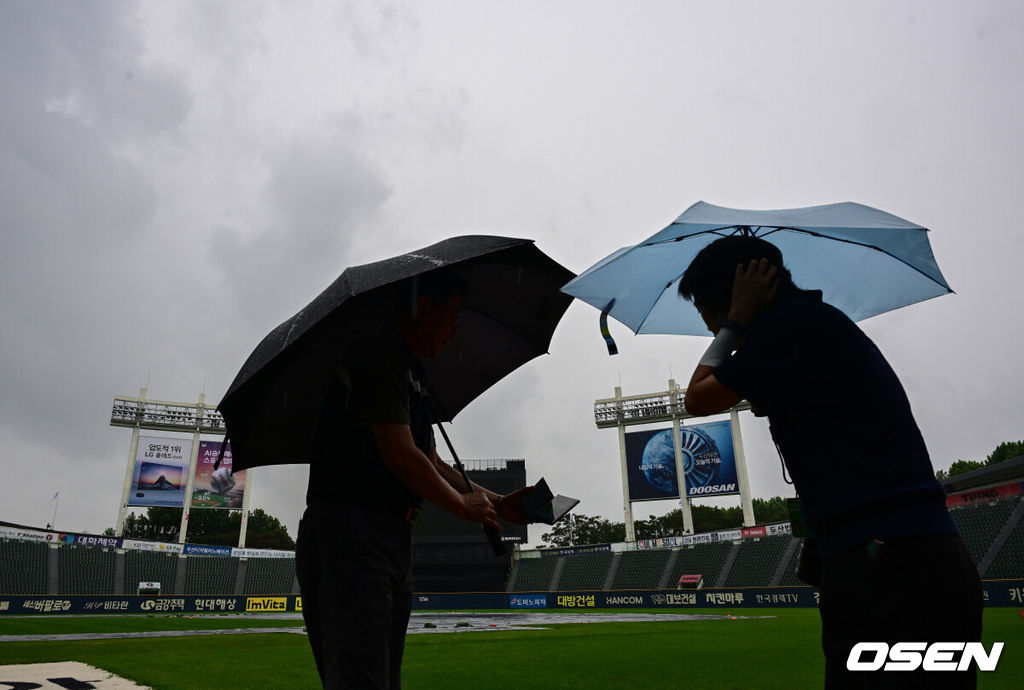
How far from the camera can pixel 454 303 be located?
2.55 meters

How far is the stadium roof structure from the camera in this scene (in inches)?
1138

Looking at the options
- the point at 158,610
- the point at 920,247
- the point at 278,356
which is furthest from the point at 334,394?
the point at 158,610

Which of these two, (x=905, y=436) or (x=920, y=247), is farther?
(x=920, y=247)

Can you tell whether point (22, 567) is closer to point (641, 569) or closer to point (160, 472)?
point (160, 472)

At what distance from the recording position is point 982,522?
31078 mm

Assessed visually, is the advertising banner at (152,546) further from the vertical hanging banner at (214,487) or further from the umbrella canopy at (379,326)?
the umbrella canopy at (379,326)

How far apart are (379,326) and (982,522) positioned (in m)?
38.4

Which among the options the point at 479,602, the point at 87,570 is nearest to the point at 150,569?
the point at 87,570

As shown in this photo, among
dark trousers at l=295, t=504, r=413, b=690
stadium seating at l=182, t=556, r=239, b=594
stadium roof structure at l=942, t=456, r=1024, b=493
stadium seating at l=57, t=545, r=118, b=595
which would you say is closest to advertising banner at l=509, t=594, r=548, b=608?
stadium seating at l=182, t=556, r=239, b=594

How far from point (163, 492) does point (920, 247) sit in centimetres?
4914

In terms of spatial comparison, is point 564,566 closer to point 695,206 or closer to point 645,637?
point 645,637

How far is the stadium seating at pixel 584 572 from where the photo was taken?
45031 millimetres

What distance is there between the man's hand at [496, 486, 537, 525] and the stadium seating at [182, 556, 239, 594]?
4911 cm

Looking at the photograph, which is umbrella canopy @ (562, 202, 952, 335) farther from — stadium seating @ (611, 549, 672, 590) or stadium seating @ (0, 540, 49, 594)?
stadium seating @ (0, 540, 49, 594)
